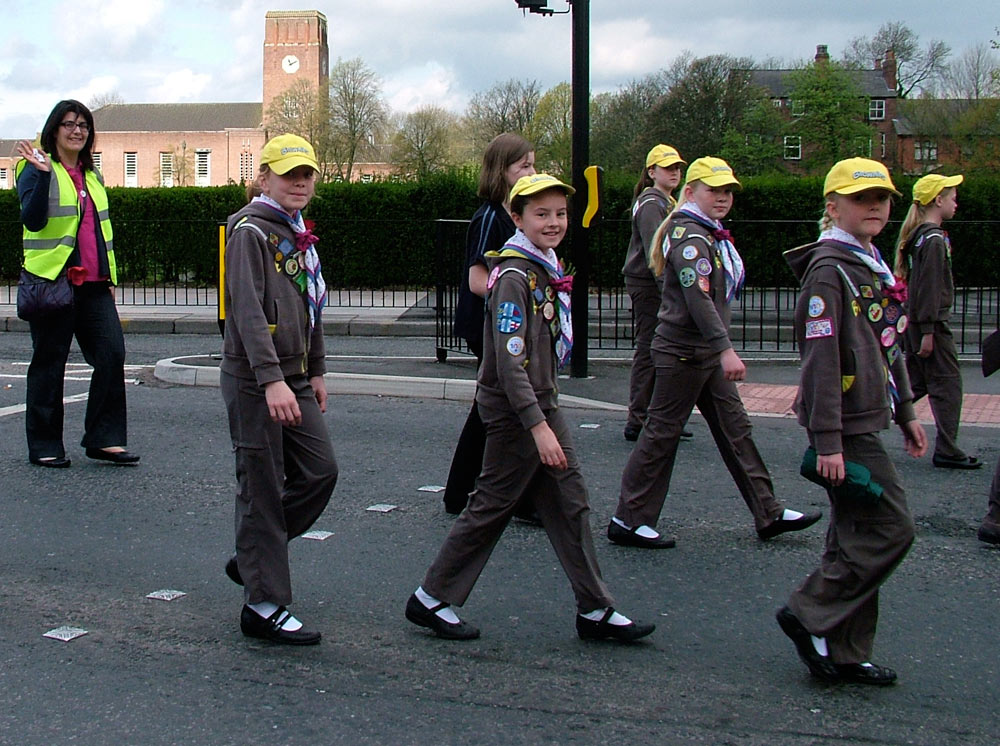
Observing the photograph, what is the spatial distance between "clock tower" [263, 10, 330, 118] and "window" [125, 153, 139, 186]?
1543 cm

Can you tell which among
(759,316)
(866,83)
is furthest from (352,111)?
(759,316)

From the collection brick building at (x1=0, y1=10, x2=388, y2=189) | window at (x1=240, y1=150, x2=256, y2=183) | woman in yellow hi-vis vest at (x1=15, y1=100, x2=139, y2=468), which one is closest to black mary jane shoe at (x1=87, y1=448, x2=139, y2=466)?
woman in yellow hi-vis vest at (x1=15, y1=100, x2=139, y2=468)

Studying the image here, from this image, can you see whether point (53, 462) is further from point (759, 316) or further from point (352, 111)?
point (352, 111)

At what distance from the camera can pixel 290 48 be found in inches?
4985

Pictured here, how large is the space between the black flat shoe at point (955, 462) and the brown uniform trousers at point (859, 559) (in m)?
3.62

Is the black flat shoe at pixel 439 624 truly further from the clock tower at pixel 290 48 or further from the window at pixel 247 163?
the clock tower at pixel 290 48

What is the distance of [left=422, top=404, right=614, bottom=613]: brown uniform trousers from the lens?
4023 mm

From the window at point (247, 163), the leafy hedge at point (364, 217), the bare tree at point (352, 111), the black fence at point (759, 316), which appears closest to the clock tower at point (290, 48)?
the window at point (247, 163)

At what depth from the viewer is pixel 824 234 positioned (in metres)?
3.79

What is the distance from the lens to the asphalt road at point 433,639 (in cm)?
343

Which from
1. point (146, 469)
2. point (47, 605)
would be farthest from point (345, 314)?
point (47, 605)

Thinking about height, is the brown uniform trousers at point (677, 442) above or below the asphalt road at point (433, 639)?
above

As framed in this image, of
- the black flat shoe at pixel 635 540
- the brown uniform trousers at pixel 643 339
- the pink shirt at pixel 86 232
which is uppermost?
the pink shirt at pixel 86 232

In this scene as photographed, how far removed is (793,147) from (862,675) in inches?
2391
